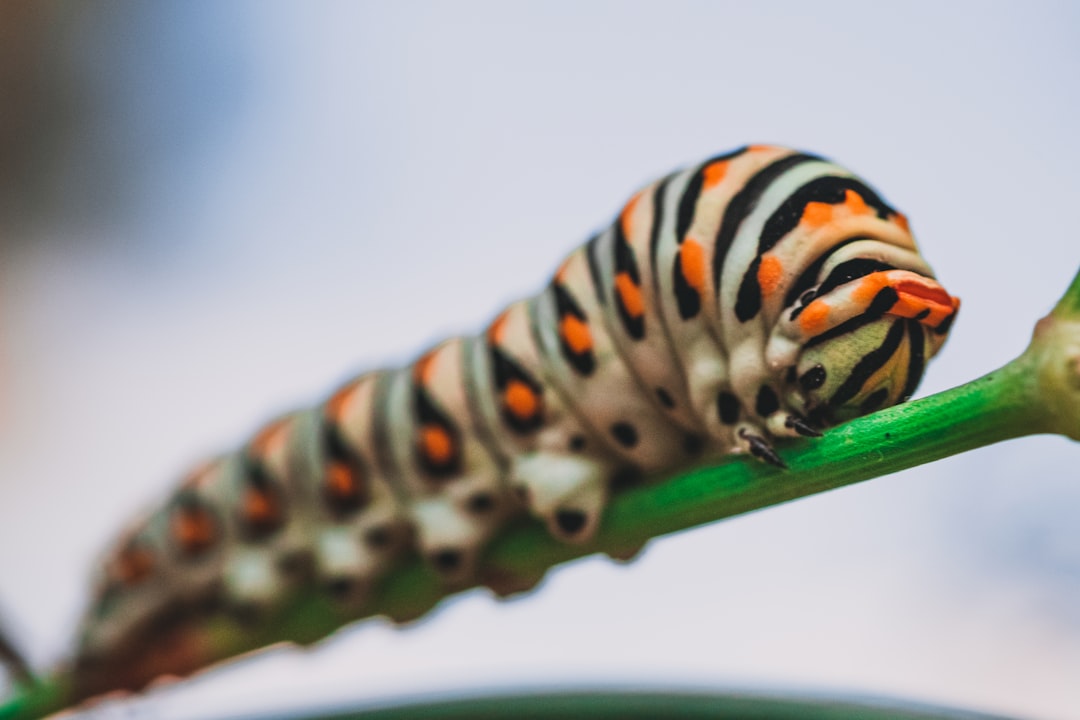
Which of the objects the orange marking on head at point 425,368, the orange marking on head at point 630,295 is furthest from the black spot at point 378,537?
the orange marking on head at point 630,295

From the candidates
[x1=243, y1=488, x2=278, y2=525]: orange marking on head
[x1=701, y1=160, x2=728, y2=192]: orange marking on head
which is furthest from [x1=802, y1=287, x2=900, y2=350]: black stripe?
[x1=243, y1=488, x2=278, y2=525]: orange marking on head

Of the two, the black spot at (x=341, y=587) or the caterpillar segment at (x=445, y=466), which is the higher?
the caterpillar segment at (x=445, y=466)

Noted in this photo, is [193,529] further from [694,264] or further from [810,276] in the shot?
[810,276]

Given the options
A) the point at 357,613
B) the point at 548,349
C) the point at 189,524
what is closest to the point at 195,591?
the point at 189,524

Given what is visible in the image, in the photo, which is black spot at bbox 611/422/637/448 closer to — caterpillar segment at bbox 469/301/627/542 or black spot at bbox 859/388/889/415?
caterpillar segment at bbox 469/301/627/542

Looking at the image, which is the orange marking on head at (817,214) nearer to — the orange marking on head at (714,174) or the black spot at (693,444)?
the orange marking on head at (714,174)


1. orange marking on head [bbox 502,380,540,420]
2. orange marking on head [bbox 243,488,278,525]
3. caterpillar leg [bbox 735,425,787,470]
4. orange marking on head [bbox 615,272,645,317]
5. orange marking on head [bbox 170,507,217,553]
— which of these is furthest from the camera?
orange marking on head [bbox 170,507,217,553]

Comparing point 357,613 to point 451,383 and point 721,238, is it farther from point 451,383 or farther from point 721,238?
point 721,238

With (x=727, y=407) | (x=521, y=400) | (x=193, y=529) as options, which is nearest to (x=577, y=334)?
(x=521, y=400)
